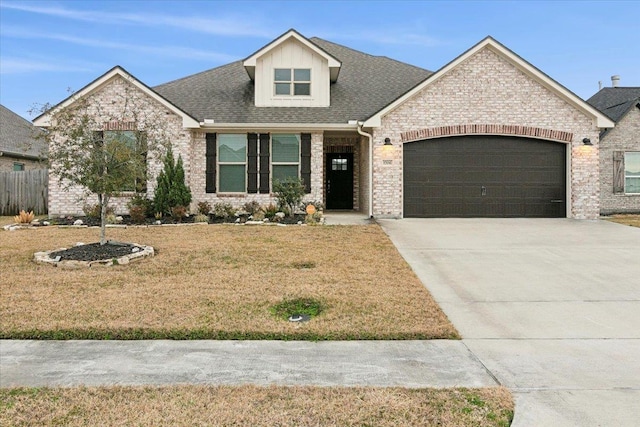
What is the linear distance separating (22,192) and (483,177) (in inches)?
685

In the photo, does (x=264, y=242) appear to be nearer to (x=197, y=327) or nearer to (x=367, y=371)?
(x=197, y=327)

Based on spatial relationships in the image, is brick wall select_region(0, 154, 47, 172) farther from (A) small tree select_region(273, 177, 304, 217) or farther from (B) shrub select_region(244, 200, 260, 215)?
(A) small tree select_region(273, 177, 304, 217)

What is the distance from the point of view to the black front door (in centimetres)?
1773

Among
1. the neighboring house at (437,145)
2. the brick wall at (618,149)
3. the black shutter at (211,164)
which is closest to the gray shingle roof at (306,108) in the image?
the neighboring house at (437,145)

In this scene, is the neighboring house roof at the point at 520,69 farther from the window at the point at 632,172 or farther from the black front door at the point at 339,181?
the window at the point at 632,172

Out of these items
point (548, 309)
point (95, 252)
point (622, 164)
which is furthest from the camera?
point (622, 164)

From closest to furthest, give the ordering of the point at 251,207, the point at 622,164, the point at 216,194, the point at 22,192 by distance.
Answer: the point at 251,207 → the point at 216,194 → the point at 622,164 → the point at 22,192

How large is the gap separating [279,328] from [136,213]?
1004 centimetres

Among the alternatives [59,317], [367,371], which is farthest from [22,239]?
[367,371]

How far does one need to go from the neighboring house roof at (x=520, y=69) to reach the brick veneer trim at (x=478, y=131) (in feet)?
3.16

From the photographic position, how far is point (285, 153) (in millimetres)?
15227

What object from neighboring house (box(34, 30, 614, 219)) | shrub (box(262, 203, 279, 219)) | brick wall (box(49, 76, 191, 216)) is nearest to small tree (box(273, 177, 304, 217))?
shrub (box(262, 203, 279, 219))

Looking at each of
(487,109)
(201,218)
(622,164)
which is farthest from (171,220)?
(622,164)

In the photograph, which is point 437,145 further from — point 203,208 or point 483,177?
point 203,208
